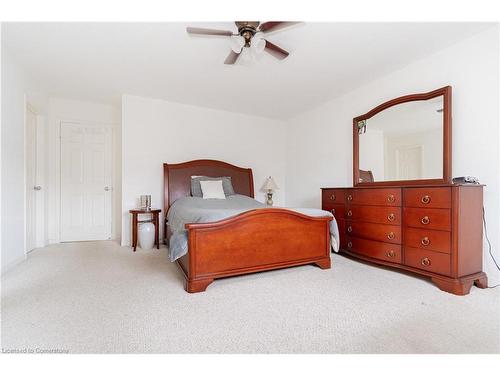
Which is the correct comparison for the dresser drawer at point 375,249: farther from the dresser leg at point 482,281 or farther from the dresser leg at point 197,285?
the dresser leg at point 197,285

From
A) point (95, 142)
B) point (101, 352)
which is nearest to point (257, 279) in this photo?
point (101, 352)

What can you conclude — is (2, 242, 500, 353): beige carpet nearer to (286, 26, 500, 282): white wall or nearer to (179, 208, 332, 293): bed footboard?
(179, 208, 332, 293): bed footboard

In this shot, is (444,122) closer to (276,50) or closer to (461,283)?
(461,283)

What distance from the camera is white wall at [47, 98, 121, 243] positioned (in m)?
3.92

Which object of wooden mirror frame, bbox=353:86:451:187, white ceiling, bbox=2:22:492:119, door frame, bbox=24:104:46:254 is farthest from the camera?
door frame, bbox=24:104:46:254

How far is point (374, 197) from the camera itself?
2578 millimetres

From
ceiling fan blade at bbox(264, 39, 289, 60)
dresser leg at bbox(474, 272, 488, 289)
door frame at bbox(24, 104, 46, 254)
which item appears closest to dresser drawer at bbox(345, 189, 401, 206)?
dresser leg at bbox(474, 272, 488, 289)

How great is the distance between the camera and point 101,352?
3.97 ft

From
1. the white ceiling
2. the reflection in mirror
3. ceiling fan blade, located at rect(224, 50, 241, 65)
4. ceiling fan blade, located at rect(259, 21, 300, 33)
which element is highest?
the white ceiling

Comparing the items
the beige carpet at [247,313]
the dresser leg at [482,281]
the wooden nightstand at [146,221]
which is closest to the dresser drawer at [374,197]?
the beige carpet at [247,313]

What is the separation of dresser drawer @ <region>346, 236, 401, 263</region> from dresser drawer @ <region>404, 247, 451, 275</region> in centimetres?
10

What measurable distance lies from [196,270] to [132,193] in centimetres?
233

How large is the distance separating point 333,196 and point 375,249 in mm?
813
